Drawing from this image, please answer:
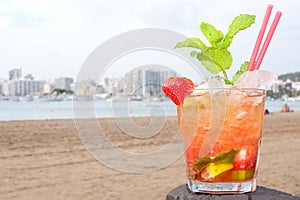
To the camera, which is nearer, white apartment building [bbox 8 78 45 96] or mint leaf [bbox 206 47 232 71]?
mint leaf [bbox 206 47 232 71]

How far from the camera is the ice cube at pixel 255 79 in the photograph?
4.82 feet

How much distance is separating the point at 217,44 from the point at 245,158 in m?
0.34

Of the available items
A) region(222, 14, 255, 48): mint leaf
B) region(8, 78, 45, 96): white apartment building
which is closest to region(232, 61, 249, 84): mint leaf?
region(222, 14, 255, 48): mint leaf

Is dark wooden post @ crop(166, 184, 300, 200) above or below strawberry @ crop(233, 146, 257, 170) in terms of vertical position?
below

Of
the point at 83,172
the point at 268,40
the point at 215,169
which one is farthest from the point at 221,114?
the point at 83,172

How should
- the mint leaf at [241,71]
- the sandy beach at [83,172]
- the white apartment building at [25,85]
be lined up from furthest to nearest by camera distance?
the white apartment building at [25,85] < the sandy beach at [83,172] < the mint leaf at [241,71]

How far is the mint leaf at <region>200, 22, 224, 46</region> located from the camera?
1.52 metres

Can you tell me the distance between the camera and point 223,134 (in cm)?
144

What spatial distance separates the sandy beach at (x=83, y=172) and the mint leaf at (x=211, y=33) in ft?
8.69

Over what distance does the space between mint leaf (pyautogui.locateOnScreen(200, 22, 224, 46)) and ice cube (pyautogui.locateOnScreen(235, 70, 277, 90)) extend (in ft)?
0.44

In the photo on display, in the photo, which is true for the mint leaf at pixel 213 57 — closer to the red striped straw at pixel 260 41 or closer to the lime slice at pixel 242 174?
the red striped straw at pixel 260 41

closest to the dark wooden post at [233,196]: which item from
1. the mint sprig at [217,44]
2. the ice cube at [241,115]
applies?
the ice cube at [241,115]

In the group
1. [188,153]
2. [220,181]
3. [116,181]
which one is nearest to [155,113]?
[188,153]

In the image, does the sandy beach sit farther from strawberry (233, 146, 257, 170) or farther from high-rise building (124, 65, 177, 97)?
strawberry (233, 146, 257, 170)
